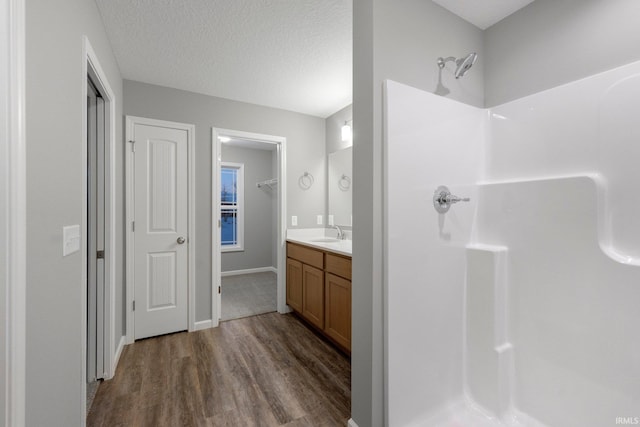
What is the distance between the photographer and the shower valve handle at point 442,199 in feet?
4.97

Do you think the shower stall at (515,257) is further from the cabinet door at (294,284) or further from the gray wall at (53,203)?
the cabinet door at (294,284)

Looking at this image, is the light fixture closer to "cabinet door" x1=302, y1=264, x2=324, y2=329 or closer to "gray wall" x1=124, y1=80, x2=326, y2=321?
"gray wall" x1=124, y1=80, x2=326, y2=321

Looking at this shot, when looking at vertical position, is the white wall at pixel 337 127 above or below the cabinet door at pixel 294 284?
above

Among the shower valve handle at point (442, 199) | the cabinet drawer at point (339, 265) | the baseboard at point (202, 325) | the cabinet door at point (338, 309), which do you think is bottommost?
the baseboard at point (202, 325)

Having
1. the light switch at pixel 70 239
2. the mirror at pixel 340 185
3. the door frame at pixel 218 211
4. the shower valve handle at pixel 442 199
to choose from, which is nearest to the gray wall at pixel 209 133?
the door frame at pixel 218 211

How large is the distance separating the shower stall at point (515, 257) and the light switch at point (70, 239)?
4.56ft

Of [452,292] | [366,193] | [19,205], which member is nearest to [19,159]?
[19,205]

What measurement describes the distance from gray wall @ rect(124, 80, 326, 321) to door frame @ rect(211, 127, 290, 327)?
0.04m

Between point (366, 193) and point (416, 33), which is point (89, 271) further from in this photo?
point (416, 33)

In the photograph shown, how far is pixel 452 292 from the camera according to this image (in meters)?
1.59

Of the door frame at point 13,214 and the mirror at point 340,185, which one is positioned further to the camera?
the mirror at point 340,185

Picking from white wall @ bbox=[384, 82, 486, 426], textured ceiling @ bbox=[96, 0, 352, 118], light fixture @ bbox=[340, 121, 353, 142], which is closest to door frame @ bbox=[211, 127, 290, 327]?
textured ceiling @ bbox=[96, 0, 352, 118]

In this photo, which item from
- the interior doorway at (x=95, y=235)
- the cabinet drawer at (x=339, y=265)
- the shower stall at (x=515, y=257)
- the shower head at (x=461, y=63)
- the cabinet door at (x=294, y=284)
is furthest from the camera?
the cabinet door at (x=294, y=284)

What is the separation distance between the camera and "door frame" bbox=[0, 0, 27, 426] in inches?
27.2
